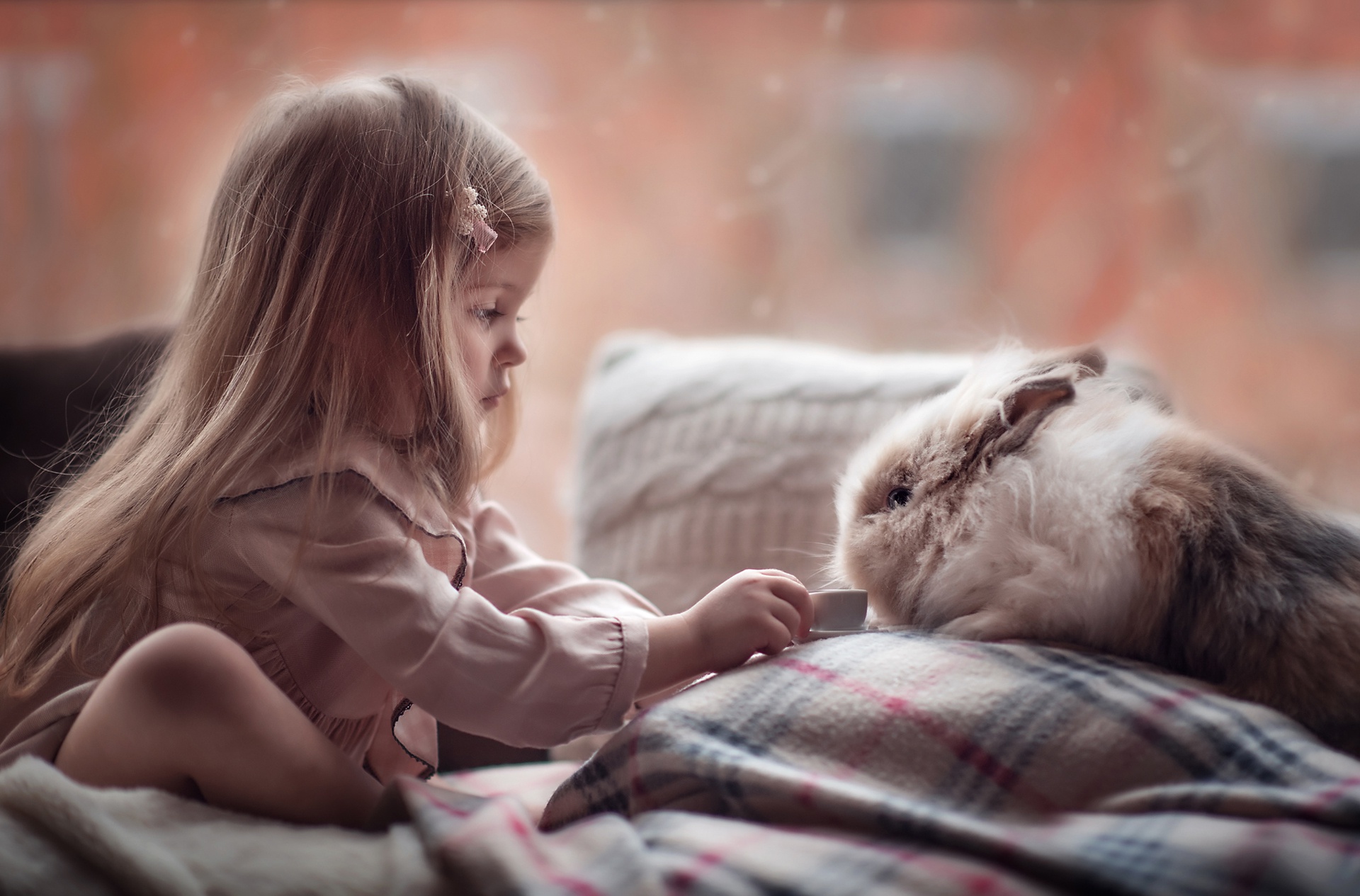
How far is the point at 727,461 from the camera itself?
123cm

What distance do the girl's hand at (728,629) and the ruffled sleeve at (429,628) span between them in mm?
20

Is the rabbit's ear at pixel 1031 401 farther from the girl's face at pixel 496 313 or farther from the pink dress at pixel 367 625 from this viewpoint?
the girl's face at pixel 496 313

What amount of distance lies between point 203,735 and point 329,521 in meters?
0.19

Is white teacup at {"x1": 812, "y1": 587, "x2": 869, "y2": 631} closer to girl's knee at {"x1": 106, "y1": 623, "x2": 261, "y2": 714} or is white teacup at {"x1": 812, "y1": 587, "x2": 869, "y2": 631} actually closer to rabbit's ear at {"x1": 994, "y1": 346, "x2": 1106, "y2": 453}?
rabbit's ear at {"x1": 994, "y1": 346, "x2": 1106, "y2": 453}

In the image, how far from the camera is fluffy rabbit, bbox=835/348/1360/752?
28.8 inches

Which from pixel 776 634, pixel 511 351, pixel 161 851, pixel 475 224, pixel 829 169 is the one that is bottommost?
pixel 161 851

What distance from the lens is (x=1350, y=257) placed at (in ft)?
5.70

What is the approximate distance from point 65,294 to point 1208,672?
219cm

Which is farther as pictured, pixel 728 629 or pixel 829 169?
pixel 829 169

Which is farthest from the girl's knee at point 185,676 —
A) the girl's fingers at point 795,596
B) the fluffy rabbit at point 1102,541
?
the fluffy rabbit at point 1102,541

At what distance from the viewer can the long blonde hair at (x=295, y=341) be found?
873mm

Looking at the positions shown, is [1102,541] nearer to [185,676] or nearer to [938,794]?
[938,794]

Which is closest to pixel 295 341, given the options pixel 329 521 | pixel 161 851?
pixel 329 521

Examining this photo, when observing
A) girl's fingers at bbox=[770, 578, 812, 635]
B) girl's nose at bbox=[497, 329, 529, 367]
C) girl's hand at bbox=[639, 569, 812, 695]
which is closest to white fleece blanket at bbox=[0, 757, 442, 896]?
girl's hand at bbox=[639, 569, 812, 695]
